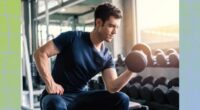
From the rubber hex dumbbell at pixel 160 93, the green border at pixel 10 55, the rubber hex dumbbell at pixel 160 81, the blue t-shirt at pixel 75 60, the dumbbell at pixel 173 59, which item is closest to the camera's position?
the green border at pixel 10 55

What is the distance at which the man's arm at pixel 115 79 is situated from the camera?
2.13m

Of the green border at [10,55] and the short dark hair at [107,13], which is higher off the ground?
the short dark hair at [107,13]

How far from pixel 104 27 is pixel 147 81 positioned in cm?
296

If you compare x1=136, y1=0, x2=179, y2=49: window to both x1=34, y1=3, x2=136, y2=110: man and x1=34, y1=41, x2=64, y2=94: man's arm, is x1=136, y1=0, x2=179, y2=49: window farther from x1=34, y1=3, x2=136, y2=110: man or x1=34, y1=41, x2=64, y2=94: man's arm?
x1=34, y1=41, x2=64, y2=94: man's arm

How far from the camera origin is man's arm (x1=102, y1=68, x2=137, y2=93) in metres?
2.13

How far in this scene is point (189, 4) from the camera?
1.73 feet

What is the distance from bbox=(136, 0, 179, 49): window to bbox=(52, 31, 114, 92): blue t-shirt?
3159mm

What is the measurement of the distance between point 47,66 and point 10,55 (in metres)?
1.03

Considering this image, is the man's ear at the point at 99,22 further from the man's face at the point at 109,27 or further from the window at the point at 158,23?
the window at the point at 158,23

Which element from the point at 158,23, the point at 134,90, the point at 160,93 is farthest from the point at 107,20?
the point at 158,23

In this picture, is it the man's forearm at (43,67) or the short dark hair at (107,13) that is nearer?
the man's forearm at (43,67)

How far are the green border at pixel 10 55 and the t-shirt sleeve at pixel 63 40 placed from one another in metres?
1.12

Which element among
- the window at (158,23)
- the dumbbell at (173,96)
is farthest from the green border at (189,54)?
the window at (158,23)

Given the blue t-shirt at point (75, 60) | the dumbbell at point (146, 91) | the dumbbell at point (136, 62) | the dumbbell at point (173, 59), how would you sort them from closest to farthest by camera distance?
the dumbbell at point (136, 62), the blue t-shirt at point (75, 60), the dumbbell at point (173, 59), the dumbbell at point (146, 91)
